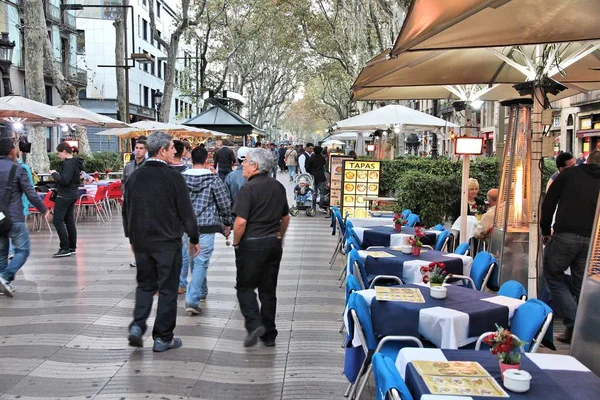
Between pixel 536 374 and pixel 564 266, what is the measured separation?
3.02 metres

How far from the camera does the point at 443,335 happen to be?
4.41 m

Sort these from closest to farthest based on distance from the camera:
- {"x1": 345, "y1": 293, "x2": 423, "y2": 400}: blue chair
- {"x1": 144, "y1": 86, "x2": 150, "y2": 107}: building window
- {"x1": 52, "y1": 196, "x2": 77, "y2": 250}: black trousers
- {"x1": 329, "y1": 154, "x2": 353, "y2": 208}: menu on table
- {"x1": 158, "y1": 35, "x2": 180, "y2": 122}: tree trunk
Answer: {"x1": 345, "y1": 293, "x2": 423, "y2": 400}: blue chair, {"x1": 52, "y1": 196, "x2": 77, "y2": 250}: black trousers, {"x1": 329, "y1": 154, "x2": 353, "y2": 208}: menu on table, {"x1": 158, "y1": 35, "x2": 180, "y2": 122}: tree trunk, {"x1": 144, "y1": 86, "x2": 150, "y2": 107}: building window

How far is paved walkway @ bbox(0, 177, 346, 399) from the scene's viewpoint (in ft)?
15.8

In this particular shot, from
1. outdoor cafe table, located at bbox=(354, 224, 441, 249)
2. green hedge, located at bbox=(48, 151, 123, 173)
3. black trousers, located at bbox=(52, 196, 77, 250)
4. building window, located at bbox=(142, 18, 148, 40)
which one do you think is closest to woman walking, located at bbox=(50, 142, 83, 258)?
A: black trousers, located at bbox=(52, 196, 77, 250)

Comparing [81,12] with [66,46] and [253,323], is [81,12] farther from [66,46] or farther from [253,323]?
[253,323]

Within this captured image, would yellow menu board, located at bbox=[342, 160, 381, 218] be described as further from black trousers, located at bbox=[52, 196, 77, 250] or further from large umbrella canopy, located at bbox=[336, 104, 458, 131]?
black trousers, located at bbox=[52, 196, 77, 250]

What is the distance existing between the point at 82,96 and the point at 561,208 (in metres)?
42.1

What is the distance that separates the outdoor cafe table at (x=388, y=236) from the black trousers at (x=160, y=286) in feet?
11.3

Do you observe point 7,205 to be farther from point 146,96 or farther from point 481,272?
point 146,96

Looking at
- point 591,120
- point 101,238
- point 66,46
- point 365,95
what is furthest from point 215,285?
point 66,46

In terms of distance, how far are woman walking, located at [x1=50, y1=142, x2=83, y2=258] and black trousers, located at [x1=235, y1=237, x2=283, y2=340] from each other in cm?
540

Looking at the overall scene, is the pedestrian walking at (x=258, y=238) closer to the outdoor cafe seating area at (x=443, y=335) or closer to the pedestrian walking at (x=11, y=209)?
the outdoor cafe seating area at (x=443, y=335)

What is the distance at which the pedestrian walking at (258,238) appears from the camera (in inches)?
218

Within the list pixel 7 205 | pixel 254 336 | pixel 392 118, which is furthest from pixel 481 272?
pixel 392 118
